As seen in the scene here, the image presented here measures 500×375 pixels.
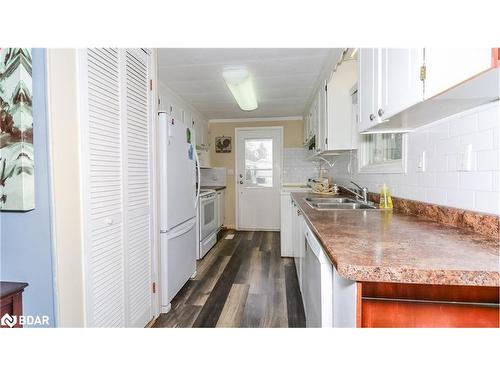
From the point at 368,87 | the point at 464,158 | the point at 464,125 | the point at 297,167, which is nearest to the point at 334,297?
the point at 464,158

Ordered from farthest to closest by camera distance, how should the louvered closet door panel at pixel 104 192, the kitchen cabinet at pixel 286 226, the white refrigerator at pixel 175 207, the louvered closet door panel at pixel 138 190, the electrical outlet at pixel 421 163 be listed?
the kitchen cabinet at pixel 286 226 < the white refrigerator at pixel 175 207 < the louvered closet door panel at pixel 138 190 < the electrical outlet at pixel 421 163 < the louvered closet door panel at pixel 104 192

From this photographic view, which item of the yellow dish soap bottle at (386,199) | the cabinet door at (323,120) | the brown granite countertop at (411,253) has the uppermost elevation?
the cabinet door at (323,120)

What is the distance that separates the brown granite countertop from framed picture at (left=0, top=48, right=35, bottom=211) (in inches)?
46.8

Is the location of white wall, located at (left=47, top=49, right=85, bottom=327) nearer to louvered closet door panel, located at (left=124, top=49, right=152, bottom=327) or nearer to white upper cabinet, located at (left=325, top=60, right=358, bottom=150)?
louvered closet door panel, located at (left=124, top=49, right=152, bottom=327)

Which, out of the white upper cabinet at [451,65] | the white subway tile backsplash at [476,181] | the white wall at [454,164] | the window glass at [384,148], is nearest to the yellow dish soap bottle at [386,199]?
the white wall at [454,164]

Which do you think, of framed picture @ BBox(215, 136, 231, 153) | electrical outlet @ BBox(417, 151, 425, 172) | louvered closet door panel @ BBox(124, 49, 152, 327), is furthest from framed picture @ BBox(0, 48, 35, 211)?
framed picture @ BBox(215, 136, 231, 153)

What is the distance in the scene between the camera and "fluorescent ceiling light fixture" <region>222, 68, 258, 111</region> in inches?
103

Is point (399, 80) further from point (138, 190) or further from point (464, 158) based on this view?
point (138, 190)

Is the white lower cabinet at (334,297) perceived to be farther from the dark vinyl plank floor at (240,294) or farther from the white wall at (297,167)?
the white wall at (297,167)

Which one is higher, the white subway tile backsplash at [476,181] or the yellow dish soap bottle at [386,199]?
the white subway tile backsplash at [476,181]

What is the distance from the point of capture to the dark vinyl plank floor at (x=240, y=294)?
192cm

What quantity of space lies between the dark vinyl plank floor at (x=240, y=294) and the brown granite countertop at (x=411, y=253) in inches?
45.2

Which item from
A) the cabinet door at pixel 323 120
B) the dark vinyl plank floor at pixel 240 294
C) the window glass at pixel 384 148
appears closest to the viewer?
the window glass at pixel 384 148

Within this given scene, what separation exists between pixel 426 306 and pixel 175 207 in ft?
6.25
